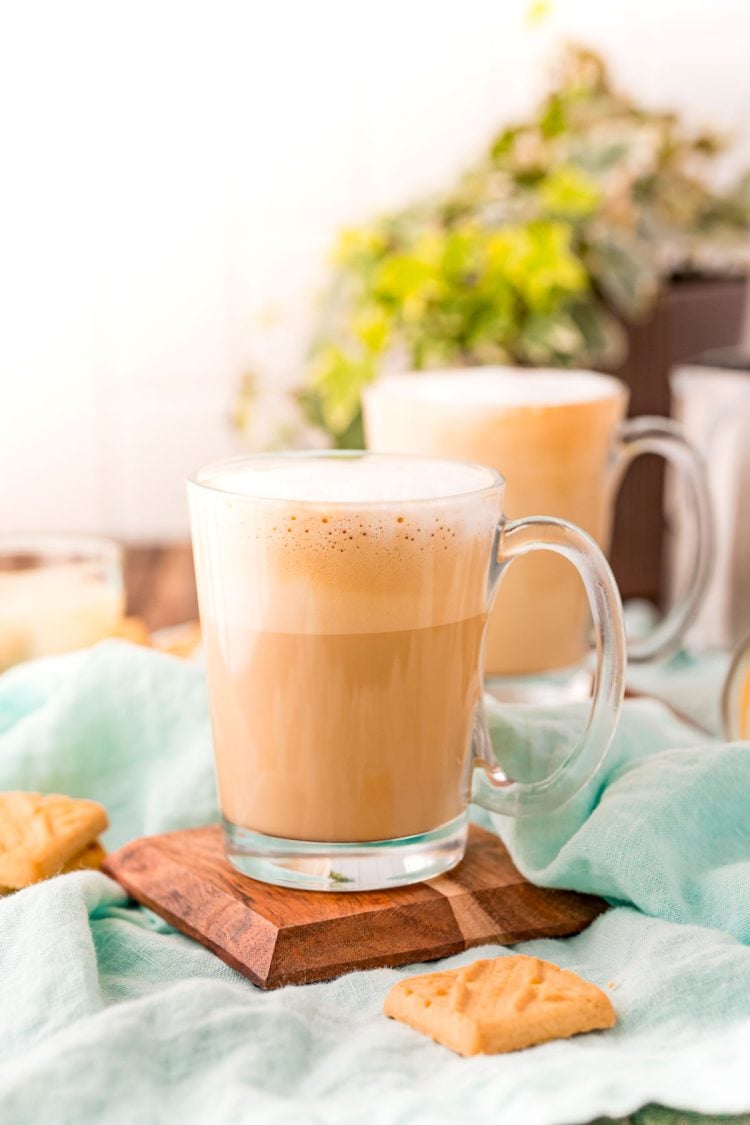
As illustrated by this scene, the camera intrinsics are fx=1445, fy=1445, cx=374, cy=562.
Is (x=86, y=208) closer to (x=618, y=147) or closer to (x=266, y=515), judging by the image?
(x=618, y=147)

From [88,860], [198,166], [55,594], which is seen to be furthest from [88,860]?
[198,166]

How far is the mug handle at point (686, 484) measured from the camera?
1102 mm

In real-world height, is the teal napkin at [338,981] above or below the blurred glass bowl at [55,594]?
below

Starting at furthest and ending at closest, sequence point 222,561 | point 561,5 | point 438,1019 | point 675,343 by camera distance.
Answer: point 561,5 → point 675,343 → point 222,561 → point 438,1019

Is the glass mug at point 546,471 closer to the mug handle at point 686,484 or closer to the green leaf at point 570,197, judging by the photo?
the mug handle at point 686,484

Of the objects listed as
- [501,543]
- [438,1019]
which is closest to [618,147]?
[501,543]

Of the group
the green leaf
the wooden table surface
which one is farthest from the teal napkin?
the green leaf

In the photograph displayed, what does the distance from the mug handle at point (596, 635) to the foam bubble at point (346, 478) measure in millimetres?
37

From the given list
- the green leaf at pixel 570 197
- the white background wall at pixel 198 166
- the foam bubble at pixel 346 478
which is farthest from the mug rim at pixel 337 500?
the white background wall at pixel 198 166

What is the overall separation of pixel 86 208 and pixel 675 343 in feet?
4.12

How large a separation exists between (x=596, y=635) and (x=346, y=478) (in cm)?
16

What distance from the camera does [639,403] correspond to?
163 centimetres

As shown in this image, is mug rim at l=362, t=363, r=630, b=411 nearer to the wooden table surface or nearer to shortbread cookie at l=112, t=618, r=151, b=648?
shortbread cookie at l=112, t=618, r=151, b=648

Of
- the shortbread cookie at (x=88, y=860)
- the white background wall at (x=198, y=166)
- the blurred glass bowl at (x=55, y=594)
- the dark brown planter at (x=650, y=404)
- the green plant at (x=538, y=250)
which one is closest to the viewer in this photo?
the shortbread cookie at (x=88, y=860)
